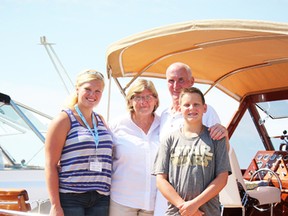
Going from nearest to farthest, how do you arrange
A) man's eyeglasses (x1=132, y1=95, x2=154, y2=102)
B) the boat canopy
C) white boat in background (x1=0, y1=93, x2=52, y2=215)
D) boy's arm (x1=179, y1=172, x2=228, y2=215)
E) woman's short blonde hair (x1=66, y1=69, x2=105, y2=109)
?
boy's arm (x1=179, y1=172, x2=228, y2=215)
woman's short blonde hair (x1=66, y1=69, x2=105, y2=109)
man's eyeglasses (x1=132, y1=95, x2=154, y2=102)
the boat canopy
white boat in background (x1=0, y1=93, x2=52, y2=215)

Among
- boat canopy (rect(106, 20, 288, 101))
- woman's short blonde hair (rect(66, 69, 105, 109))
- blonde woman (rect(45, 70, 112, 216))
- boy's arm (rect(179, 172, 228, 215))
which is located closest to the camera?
boy's arm (rect(179, 172, 228, 215))

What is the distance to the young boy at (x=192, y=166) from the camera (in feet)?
8.07

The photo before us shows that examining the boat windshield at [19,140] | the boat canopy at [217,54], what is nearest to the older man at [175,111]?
the boat canopy at [217,54]

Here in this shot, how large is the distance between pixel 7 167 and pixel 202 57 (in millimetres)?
2849

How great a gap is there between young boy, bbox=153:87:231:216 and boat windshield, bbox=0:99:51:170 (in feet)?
12.1

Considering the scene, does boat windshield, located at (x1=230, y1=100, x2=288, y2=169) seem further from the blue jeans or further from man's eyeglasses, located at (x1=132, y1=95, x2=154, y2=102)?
the blue jeans

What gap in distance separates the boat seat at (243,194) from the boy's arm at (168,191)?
1.58m

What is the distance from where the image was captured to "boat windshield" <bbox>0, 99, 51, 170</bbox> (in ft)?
19.6

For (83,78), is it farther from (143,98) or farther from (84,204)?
(84,204)

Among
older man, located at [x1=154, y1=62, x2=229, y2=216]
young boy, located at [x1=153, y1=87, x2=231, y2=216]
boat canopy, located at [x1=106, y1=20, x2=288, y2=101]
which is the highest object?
boat canopy, located at [x1=106, y1=20, x2=288, y2=101]

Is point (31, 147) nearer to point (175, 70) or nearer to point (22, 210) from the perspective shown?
point (22, 210)

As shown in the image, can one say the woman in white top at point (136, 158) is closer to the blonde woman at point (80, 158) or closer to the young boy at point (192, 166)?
the blonde woman at point (80, 158)

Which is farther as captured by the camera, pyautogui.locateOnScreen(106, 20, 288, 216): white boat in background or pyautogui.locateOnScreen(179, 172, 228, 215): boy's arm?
pyautogui.locateOnScreen(106, 20, 288, 216): white boat in background

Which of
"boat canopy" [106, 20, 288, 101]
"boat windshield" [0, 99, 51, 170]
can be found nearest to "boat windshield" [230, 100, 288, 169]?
"boat canopy" [106, 20, 288, 101]
